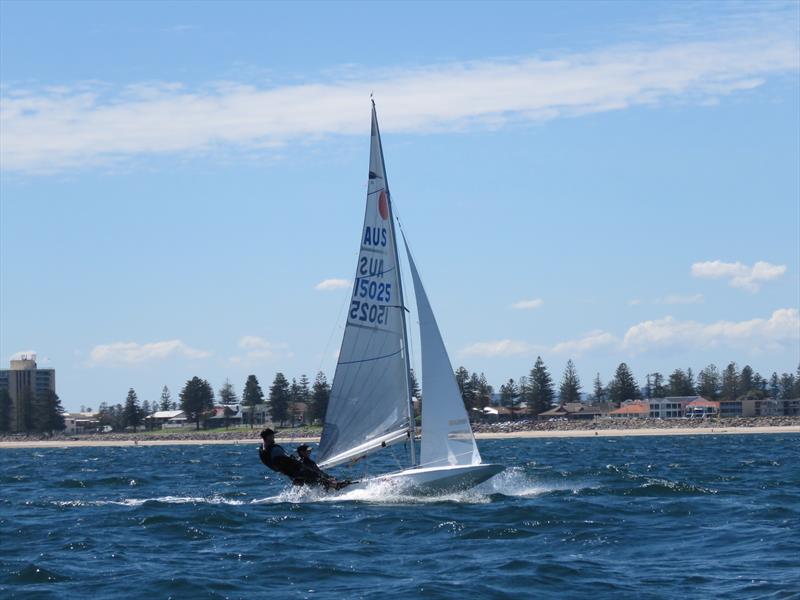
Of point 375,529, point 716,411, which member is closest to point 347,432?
point 375,529

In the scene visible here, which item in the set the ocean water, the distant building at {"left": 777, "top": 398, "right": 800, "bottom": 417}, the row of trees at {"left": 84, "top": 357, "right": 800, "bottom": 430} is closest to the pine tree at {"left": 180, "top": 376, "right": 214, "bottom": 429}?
the row of trees at {"left": 84, "top": 357, "right": 800, "bottom": 430}

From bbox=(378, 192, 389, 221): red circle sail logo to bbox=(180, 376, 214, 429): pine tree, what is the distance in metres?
157

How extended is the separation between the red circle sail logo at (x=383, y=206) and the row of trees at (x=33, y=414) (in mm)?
171156

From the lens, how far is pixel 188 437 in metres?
159

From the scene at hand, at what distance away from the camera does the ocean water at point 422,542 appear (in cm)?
1817

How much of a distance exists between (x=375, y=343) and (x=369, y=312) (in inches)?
32.4

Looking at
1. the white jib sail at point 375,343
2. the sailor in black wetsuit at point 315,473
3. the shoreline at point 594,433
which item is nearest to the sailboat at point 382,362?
the white jib sail at point 375,343

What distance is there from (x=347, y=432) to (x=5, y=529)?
346 inches

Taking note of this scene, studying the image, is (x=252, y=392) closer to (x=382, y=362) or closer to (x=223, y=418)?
(x=223, y=418)

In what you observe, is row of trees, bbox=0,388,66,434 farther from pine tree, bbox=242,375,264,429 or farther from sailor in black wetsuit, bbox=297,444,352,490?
sailor in black wetsuit, bbox=297,444,352,490

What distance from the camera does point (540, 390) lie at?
573 feet

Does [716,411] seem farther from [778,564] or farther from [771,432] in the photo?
[778,564]

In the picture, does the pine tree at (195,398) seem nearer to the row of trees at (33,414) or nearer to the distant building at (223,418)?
the distant building at (223,418)

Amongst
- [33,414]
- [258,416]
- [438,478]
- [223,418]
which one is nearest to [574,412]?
[258,416]
